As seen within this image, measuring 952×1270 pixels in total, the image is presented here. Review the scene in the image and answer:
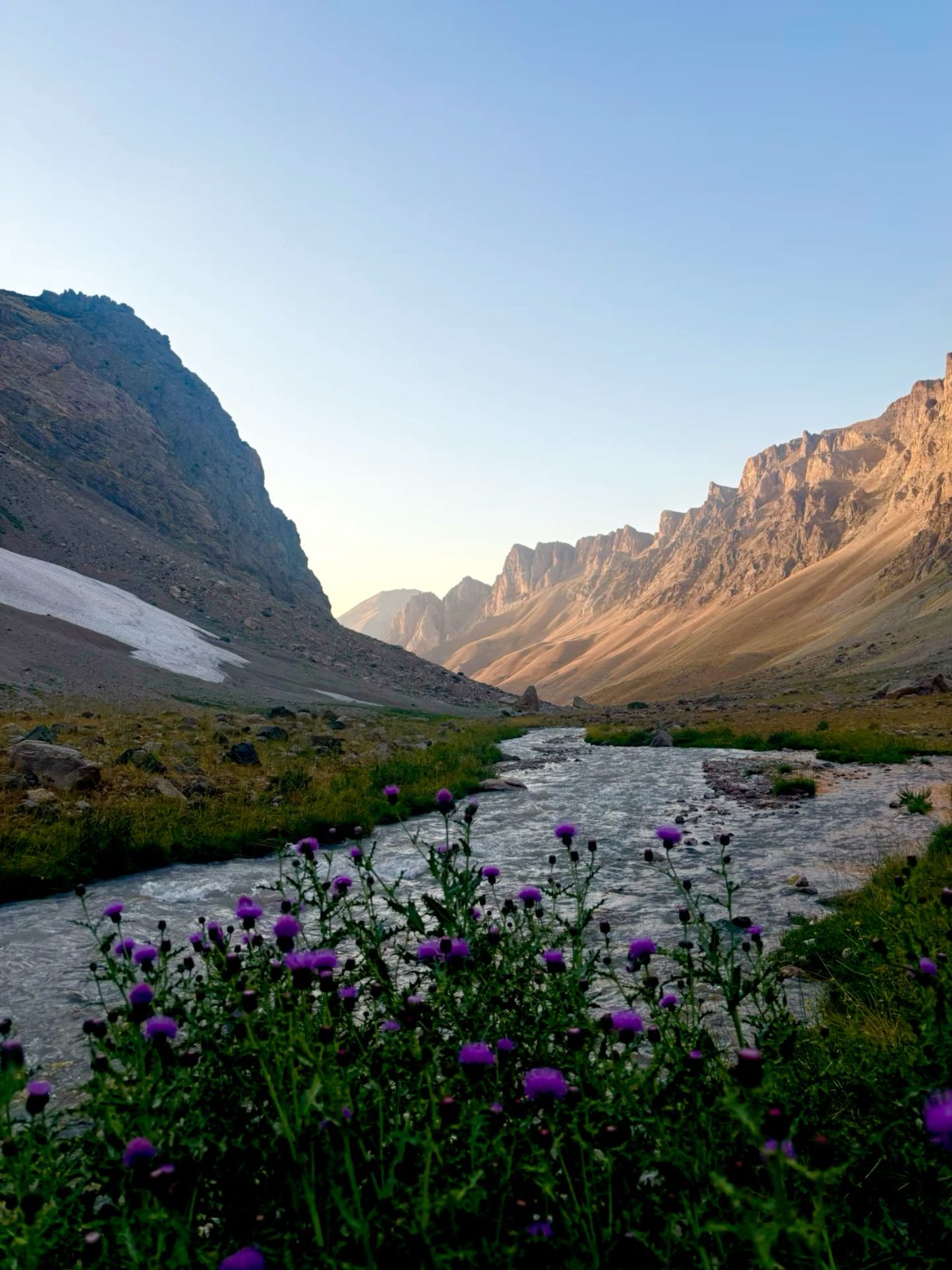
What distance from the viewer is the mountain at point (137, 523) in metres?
45.4

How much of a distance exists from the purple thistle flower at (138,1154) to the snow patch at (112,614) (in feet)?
136

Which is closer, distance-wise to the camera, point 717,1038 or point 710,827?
point 717,1038

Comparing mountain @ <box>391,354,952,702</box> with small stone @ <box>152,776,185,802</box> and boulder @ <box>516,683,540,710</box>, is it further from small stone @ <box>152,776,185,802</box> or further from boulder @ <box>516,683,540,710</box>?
small stone @ <box>152,776,185,802</box>

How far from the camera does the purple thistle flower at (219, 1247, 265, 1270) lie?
196 cm

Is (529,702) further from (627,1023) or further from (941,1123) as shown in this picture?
(941,1123)

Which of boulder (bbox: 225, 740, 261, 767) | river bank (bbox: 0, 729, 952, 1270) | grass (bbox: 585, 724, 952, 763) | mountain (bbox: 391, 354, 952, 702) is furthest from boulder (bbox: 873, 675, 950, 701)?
river bank (bbox: 0, 729, 952, 1270)

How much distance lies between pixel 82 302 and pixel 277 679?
8132cm

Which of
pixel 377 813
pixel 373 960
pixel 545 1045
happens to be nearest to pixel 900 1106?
pixel 545 1045

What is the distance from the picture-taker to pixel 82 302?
10075cm

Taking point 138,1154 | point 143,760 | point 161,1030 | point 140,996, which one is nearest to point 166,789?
point 143,760

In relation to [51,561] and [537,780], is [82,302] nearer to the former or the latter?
[51,561]

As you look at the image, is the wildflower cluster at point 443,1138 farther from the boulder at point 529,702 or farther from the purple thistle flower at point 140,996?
the boulder at point 529,702

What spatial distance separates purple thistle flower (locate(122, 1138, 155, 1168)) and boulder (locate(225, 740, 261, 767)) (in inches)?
593

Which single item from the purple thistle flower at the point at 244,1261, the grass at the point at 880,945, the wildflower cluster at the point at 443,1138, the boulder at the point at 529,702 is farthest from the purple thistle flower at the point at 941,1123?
the boulder at the point at 529,702
